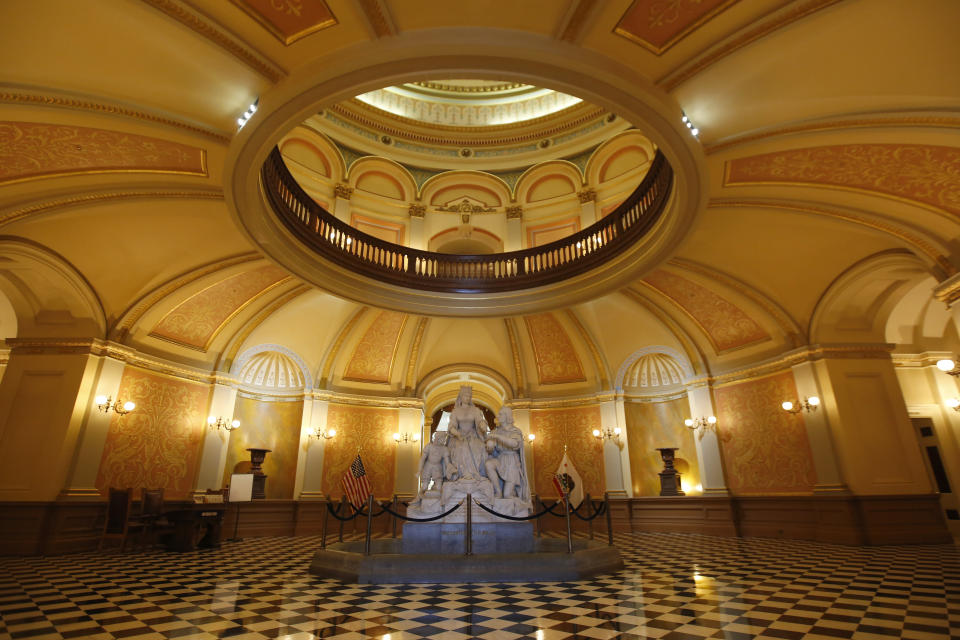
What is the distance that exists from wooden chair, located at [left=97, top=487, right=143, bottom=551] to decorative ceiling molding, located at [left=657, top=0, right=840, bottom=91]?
33.2 ft

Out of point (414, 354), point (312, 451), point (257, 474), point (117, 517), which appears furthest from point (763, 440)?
point (117, 517)

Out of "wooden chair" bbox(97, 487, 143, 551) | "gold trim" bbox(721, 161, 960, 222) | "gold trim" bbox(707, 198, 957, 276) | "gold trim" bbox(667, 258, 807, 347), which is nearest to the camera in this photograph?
"gold trim" bbox(721, 161, 960, 222)

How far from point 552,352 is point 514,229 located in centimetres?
374

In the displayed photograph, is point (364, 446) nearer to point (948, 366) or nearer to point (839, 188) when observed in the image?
point (839, 188)

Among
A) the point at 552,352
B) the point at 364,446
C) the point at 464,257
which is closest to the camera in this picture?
the point at 464,257

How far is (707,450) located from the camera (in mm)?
11203

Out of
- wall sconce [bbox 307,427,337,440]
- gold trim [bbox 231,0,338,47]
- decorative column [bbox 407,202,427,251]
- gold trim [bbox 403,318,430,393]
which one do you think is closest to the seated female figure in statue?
gold trim [bbox 231,0,338,47]

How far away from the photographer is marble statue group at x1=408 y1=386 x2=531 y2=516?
6.99m

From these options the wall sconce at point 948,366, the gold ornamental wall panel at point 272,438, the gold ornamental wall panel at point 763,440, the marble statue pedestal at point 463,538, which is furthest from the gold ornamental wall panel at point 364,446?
the wall sconce at point 948,366

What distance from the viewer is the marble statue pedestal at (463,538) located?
6.57 meters

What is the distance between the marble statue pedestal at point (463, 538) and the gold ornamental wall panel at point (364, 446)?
6.27 m

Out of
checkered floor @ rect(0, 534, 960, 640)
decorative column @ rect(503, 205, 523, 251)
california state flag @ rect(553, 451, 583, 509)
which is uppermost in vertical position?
decorative column @ rect(503, 205, 523, 251)

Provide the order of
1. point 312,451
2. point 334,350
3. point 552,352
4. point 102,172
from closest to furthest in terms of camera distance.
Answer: point 102,172 → point 312,451 → point 334,350 → point 552,352

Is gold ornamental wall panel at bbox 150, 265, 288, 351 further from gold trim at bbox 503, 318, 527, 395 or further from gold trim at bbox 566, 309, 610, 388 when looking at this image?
gold trim at bbox 566, 309, 610, 388
